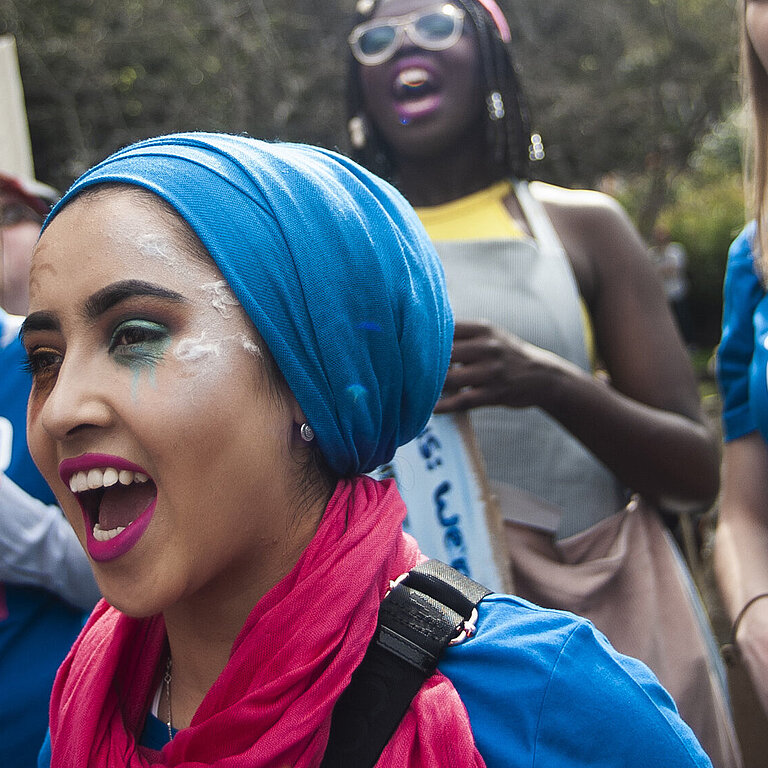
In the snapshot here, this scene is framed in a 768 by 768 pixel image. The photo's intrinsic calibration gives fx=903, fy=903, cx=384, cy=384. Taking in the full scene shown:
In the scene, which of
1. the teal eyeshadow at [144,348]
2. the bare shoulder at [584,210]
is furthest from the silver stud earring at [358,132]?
the teal eyeshadow at [144,348]

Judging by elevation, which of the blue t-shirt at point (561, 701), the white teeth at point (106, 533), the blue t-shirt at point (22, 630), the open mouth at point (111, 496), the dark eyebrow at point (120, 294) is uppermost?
the dark eyebrow at point (120, 294)

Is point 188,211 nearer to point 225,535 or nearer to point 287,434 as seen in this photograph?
point 287,434

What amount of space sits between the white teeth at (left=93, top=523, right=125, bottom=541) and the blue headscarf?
0.30 meters

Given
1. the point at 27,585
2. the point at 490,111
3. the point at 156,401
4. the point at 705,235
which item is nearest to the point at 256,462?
the point at 156,401

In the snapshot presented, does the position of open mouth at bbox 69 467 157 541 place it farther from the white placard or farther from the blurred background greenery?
the blurred background greenery

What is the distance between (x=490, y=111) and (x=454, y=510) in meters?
1.12

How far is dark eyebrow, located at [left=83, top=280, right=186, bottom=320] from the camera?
122cm

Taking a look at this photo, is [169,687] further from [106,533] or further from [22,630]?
[22,630]

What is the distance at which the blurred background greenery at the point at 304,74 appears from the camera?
26.0ft

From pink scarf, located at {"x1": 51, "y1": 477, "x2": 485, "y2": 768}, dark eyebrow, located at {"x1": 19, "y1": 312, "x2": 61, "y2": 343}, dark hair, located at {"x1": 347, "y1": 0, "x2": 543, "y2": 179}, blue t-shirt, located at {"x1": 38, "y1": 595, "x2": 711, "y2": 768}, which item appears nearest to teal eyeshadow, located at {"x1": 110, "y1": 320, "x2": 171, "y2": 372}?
dark eyebrow, located at {"x1": 19, "y1": 312, "x2": 61, "y2": 343}

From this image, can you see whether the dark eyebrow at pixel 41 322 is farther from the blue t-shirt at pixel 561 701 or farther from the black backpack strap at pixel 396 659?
the blue t-shirt at pixel 561 701

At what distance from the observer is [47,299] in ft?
4.20

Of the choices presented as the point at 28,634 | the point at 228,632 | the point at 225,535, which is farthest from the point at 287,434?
the point at 28,634

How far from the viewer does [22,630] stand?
78.4 inches
